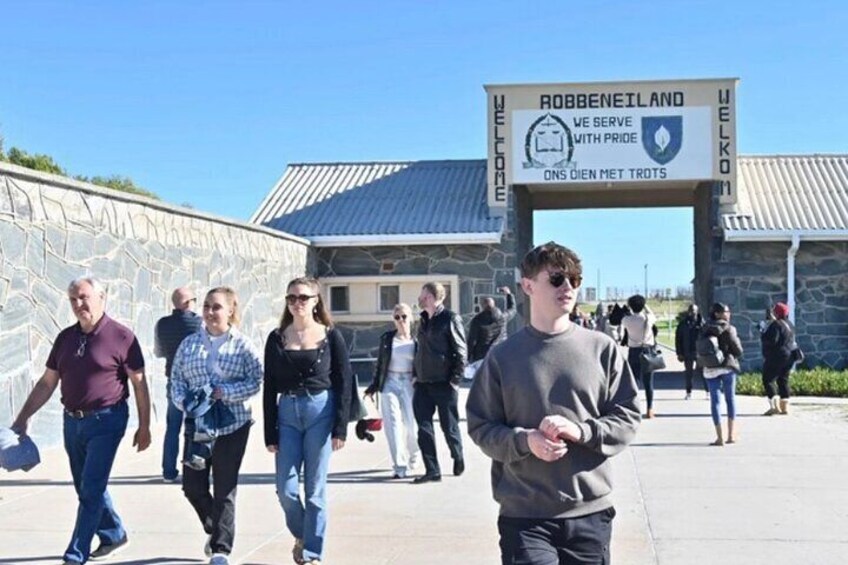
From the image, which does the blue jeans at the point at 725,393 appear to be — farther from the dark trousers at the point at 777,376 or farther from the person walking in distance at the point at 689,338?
the person walking in distance at the point at 689,338

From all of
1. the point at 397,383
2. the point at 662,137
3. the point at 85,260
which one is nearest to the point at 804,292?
the point at 662,137

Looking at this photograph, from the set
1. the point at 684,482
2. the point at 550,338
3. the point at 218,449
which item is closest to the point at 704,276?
the point at 684,482

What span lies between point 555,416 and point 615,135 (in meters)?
17.4

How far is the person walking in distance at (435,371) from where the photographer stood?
366 inches

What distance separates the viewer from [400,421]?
9656 millimetres

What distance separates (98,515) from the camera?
20.2ft

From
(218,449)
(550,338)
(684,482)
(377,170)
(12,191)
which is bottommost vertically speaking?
(684,482)

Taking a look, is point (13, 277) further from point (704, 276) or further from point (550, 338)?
point (704, 276)

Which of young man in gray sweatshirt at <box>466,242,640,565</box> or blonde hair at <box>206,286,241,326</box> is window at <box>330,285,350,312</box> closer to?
blonde hair at <box>206,286,241,326</box>

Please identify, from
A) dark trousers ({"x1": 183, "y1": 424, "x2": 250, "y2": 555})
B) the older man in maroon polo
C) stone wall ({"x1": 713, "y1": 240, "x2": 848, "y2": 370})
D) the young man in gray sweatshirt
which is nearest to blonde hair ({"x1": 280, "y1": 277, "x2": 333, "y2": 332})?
Result: dark trousers ({"x1": 183, "y1": 424, "x2": 250, "y2": 555})

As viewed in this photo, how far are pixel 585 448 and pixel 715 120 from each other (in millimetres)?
17698

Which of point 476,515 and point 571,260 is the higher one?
point 571,260

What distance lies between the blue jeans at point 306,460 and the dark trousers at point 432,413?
3.09 meters

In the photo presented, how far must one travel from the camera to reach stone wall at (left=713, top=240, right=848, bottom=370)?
2009 cm
